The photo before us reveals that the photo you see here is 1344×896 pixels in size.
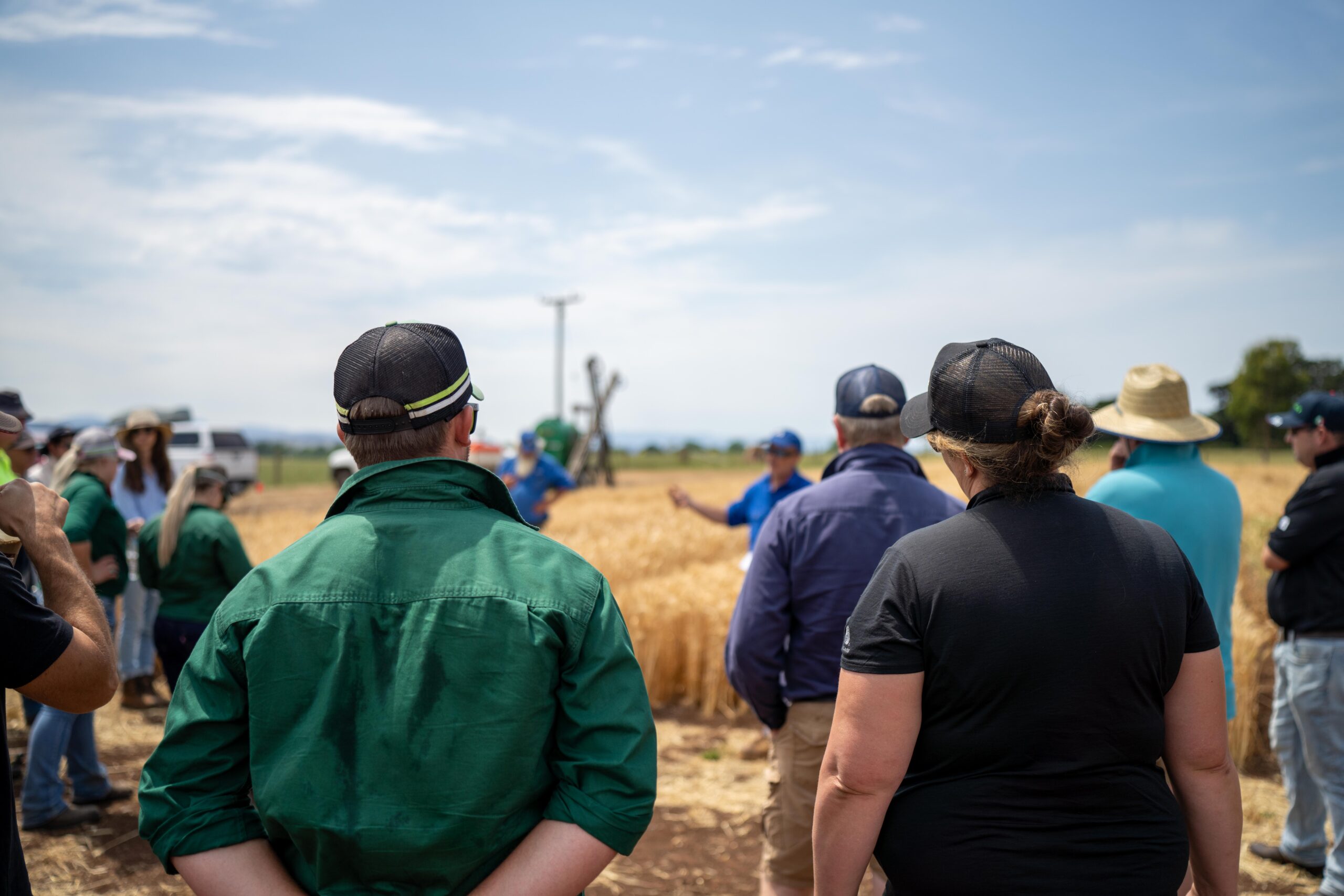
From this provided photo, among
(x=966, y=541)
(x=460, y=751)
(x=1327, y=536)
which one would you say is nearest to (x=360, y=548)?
(x=460, y=751)

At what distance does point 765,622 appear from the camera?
3.28 m

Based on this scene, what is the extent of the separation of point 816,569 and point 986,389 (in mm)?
1393

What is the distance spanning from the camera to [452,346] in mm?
1932

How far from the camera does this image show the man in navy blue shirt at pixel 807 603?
323 centimetres

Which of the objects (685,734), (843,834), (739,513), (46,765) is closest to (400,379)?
(843,834)

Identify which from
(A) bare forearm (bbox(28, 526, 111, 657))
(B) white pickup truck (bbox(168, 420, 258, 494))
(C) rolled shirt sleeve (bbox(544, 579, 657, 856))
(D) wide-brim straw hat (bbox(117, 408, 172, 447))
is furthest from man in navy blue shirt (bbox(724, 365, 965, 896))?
(B) white pickup truck (bbox(168, 420, 258, 494))

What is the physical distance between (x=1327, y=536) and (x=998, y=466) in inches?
124

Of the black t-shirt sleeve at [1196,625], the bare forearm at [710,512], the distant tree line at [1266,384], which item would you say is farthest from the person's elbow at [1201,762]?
the distant tree line at [1266,384]

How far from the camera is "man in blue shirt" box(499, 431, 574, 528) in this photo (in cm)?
877

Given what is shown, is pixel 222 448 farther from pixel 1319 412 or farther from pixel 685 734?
pixel 1319 412

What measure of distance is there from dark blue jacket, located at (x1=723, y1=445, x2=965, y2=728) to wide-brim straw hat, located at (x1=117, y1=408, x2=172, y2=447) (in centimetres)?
555

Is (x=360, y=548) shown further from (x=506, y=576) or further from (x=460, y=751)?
(x=460, y=751)

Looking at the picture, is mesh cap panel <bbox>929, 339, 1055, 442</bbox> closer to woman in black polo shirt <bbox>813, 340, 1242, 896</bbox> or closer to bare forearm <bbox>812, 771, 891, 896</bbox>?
woman in black polo shirt <bbox>813, 340, 1242, 896</bbox>

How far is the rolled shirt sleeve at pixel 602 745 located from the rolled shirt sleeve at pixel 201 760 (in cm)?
61
